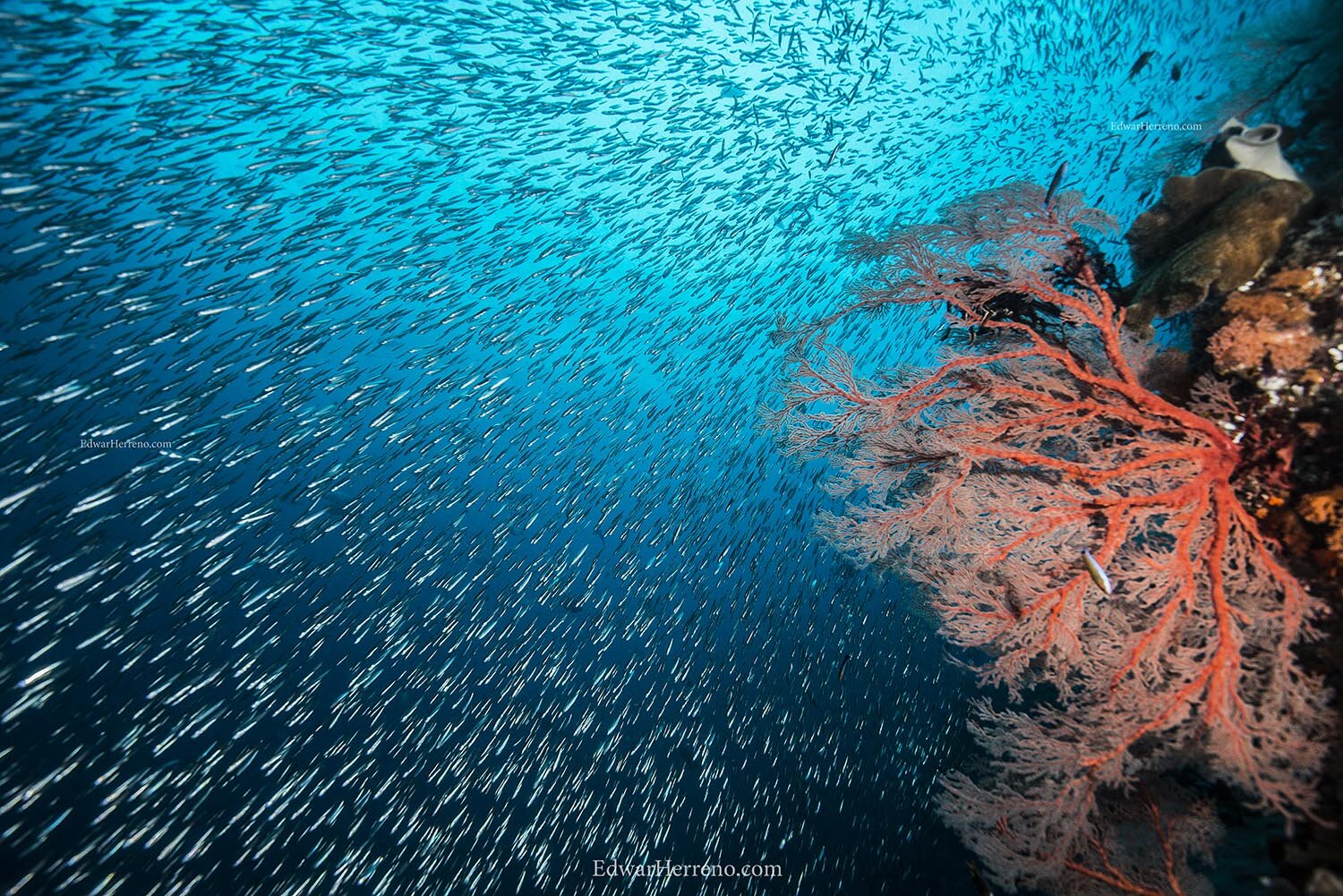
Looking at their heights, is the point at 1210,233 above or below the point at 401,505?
above

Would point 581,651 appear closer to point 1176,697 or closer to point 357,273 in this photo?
point 357,273

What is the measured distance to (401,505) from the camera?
15562 millimetres

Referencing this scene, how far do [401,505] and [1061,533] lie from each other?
55.1 feet

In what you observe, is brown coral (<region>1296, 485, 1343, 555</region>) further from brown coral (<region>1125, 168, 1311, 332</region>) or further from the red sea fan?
brown coral (<region>1125, 168, 1311, 332</region>)

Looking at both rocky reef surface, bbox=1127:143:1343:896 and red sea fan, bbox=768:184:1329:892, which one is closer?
red sea fan, bbox=768:184:1329:892

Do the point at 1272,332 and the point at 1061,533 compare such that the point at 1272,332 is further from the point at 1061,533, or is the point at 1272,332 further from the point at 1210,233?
the point at 1061,533

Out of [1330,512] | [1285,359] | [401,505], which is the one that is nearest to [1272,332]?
[1285,359]

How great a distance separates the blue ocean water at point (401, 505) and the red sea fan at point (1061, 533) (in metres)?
2.13

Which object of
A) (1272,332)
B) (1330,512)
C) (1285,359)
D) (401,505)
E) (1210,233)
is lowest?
(401,505)

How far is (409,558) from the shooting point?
74.7ft

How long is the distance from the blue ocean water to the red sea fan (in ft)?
6.99

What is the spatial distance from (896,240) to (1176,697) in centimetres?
370

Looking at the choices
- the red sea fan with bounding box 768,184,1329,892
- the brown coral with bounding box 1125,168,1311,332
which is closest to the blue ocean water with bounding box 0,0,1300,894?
the red sea fan with bounding box 768,184,1329,892

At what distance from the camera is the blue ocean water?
7.71 m
